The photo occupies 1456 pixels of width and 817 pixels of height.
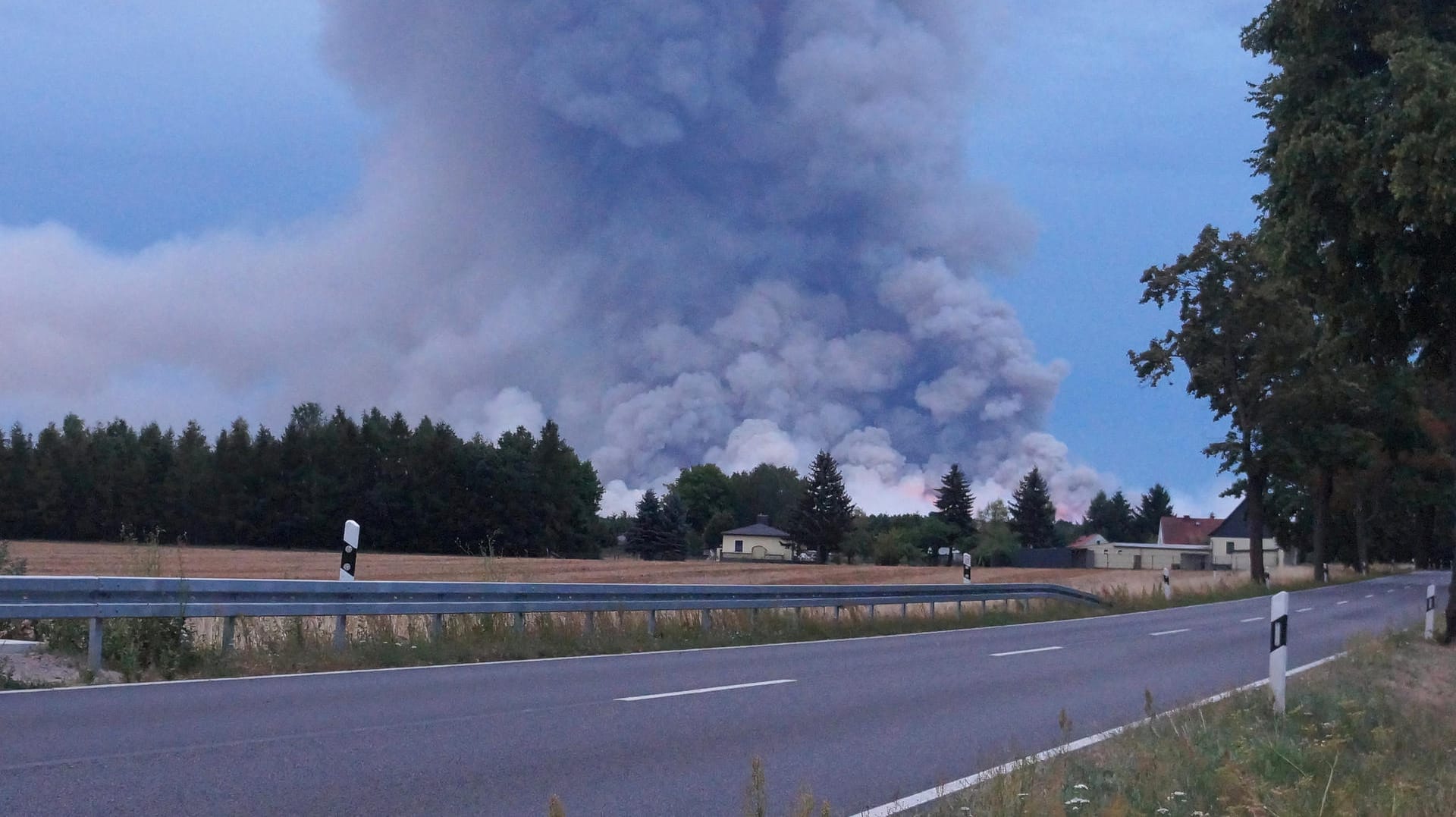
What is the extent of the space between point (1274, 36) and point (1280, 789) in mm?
15220

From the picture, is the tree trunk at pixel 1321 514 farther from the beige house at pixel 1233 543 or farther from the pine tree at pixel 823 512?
the beige house at pixel 1233 543

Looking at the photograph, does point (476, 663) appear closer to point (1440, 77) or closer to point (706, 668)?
point (706, 668)

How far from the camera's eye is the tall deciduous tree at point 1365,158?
49.9ft

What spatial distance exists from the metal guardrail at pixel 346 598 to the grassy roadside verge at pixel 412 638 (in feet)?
0.92

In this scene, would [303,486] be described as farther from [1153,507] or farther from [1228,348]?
[1153,507]

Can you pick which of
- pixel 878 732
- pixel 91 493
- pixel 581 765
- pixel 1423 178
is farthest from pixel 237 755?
pixel 91 493

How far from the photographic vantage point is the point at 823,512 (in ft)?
359

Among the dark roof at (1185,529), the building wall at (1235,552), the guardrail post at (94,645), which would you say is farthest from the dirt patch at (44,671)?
the dark roof at (1185,529)

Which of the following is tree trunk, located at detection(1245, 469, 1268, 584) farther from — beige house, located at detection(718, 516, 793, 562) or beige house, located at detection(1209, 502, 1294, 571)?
beige house, located at detection(1209, 502, 1294, 571)

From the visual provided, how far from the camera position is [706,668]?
46.8 feet

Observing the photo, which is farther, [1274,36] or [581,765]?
[1274,36]

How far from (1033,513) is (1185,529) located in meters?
22.9

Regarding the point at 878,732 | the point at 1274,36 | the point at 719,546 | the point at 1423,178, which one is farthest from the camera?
the point at 719,546

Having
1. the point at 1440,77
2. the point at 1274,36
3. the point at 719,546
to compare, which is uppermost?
the point at 1274,36
